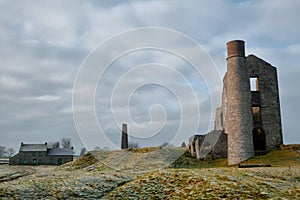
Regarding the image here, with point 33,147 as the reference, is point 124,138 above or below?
above

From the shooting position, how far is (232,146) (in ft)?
105

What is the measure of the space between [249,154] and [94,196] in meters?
21.2

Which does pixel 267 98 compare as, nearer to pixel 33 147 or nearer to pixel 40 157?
pixel 40 157

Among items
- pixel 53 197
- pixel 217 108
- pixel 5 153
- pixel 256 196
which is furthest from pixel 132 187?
pixel 5 153

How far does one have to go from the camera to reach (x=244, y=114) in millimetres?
32500

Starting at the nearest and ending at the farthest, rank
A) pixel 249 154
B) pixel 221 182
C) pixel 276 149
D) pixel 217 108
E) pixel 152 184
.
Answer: pixel 221 182, pixel 152 184, pixel 249 154, pixel 276 149, pixel 217 108

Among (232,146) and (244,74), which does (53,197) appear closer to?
(232,146)

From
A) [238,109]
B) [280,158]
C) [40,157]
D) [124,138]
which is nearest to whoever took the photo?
[280,158]

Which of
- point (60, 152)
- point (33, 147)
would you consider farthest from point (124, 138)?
point (33, 147)

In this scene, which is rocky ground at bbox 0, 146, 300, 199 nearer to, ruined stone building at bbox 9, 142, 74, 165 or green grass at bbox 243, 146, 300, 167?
green grass at bbox 243, 146, 300, 167

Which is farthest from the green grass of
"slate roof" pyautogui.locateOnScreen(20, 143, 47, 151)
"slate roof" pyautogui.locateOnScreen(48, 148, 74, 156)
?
"slate roof" pyautogui.locateOnScreen(20, 143, 47, 151)

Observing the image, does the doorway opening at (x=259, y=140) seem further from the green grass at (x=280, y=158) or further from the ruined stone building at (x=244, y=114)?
the green grass at (x=280, y=158)

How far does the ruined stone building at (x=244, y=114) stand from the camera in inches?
1265

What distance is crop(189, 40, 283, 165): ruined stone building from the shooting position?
32.1 m
